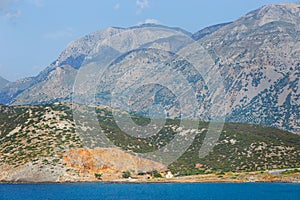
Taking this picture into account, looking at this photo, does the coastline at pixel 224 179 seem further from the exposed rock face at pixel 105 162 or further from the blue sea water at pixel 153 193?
the blue sea water at pixel 153 193

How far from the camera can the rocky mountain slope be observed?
149 m

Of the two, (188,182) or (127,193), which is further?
(188,182)

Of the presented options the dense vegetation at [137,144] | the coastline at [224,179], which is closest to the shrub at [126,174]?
the coastline at [224,179]

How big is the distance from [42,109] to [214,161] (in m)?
74.3

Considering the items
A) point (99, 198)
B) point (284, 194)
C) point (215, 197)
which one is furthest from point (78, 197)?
point (284, 194)

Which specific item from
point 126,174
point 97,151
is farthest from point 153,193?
point 97,151

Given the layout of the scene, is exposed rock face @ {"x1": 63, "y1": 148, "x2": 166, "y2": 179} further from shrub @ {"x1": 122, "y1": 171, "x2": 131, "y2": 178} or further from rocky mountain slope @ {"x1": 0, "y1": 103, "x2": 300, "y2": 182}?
shrub @ {"x1": 122, "y1": 171, "x2": 131, "y2": 178}

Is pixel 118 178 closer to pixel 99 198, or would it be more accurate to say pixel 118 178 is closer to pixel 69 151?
pixel 69 151

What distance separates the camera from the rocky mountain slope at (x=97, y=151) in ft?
488

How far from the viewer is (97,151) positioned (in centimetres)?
15462

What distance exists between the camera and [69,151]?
15525cm

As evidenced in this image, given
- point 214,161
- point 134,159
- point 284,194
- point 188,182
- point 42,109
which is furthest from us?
point 42,109

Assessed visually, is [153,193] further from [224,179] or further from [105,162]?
[105,162]

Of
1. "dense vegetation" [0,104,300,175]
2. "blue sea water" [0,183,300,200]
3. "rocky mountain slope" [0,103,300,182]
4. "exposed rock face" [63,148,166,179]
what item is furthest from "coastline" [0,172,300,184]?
"blue sea water" [0,183,300,200]
